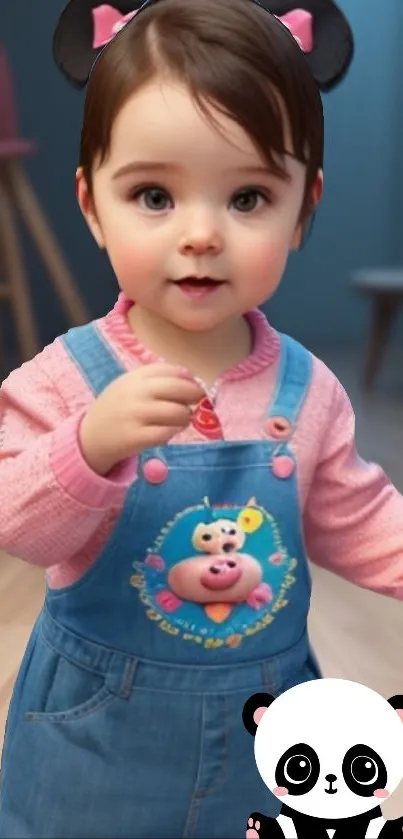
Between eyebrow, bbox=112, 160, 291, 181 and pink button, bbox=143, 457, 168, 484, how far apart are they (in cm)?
14

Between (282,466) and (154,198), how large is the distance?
5.8 inches

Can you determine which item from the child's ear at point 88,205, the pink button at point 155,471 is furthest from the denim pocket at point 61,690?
the child's ear at point 88,205

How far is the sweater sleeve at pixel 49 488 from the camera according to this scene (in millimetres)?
379

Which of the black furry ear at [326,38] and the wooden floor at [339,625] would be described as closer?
the black furry ear at [326,38]

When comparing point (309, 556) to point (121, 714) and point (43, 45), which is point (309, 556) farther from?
point (43, 45)

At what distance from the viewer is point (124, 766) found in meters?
0.46

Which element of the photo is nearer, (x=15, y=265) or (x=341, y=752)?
(x=341, y=752)

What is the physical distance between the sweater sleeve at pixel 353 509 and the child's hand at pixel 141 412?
14 centimetres

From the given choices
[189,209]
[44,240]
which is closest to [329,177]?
[44,240]

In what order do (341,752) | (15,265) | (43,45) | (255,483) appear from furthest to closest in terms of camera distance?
(15,265) < (43,45) < (255,483) < (341,752)

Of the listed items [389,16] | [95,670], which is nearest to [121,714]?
[95,670]

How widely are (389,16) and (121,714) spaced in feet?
2.71

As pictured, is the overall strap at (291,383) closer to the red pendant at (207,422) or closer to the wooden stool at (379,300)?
the red pendant at (207,422)

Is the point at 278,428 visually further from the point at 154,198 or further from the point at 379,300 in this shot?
the point at 379,300
